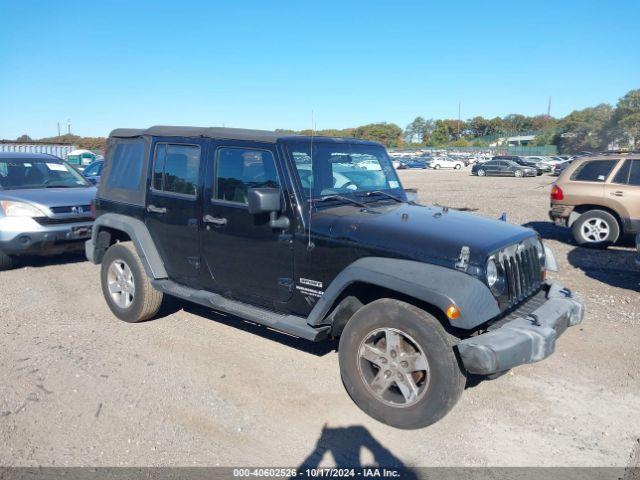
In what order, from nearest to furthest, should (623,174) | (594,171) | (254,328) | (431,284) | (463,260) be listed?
(431,284) < (463,260) < (254,328) < (623,174) < (594,171)

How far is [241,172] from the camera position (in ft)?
15.3

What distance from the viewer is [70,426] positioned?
12.1 ft

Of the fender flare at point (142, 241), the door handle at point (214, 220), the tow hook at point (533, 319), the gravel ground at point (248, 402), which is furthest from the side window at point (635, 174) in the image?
the fender flare at point (142, 241)

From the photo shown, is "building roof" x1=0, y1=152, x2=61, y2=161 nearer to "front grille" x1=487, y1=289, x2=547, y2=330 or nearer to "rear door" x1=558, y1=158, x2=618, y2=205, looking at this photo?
"front grille" x1=487, y1=289, x2=547, y2=330

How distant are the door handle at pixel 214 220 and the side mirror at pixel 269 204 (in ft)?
1.84

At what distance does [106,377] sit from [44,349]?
3.32ft

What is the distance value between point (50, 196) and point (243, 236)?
16.1 ft

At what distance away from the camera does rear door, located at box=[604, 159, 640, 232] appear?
955 cm

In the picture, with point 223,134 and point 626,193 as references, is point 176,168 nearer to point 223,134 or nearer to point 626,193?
point 223,134

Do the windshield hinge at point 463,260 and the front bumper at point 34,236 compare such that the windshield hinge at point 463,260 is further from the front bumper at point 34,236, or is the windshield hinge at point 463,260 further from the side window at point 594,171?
the side window at point 594,171

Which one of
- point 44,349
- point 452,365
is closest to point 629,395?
point 452,365

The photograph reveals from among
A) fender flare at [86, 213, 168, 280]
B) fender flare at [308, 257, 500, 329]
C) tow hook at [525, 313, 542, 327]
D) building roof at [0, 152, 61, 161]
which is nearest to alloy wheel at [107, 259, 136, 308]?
fender flare at [86, 213, 168, 280]

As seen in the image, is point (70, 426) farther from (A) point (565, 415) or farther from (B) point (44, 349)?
(A) point (565, 415)

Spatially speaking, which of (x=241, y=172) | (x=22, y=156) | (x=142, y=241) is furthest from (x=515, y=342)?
(x=22, y=156)
